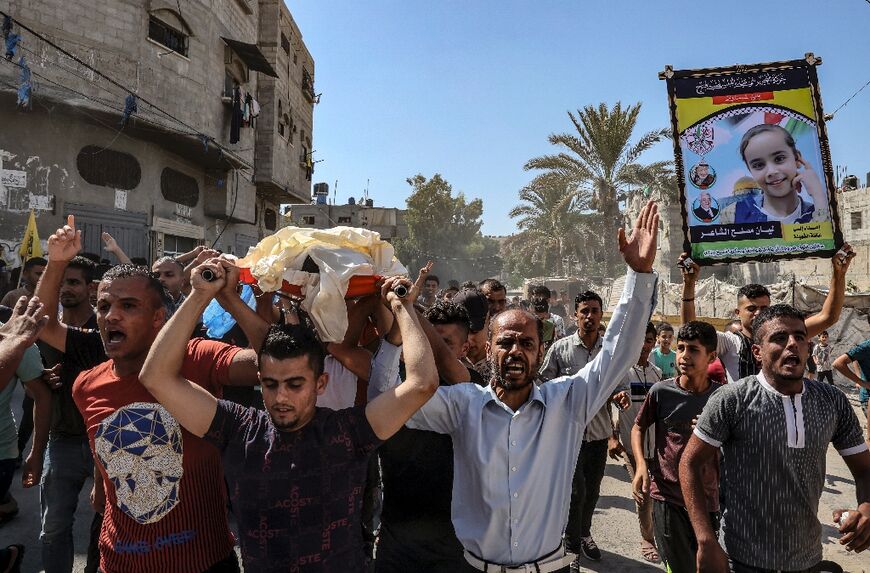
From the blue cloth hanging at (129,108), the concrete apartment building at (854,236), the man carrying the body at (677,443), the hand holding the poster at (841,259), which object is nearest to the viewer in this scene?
the man carrying the body at (677,443)

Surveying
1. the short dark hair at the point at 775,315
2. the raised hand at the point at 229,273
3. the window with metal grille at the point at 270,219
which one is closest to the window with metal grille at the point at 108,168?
the window with metal grille at the point at 270,219

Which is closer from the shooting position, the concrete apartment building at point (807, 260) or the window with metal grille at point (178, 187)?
the window with metal grille at point (178, 187)

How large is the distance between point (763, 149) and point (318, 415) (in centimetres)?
372

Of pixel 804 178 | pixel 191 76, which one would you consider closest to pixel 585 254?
pixel 191 76

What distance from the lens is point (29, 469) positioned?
3.34m

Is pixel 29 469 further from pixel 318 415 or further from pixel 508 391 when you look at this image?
pixel 508 391

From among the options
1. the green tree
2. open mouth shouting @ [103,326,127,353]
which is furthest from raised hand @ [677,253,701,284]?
the green tree

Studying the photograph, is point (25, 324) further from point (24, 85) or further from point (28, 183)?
point (28, 183)

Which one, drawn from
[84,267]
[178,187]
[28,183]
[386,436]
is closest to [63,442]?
[84,267]

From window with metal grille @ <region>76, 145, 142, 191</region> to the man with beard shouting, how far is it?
13.1 metres

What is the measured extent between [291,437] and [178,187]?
1500cm

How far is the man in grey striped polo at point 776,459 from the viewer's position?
99.3 inches

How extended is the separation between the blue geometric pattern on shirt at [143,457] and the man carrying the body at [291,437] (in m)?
0.30

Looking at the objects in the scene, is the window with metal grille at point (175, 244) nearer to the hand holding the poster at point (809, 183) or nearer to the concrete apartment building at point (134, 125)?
the concrete apartment building at point (134, 125)
